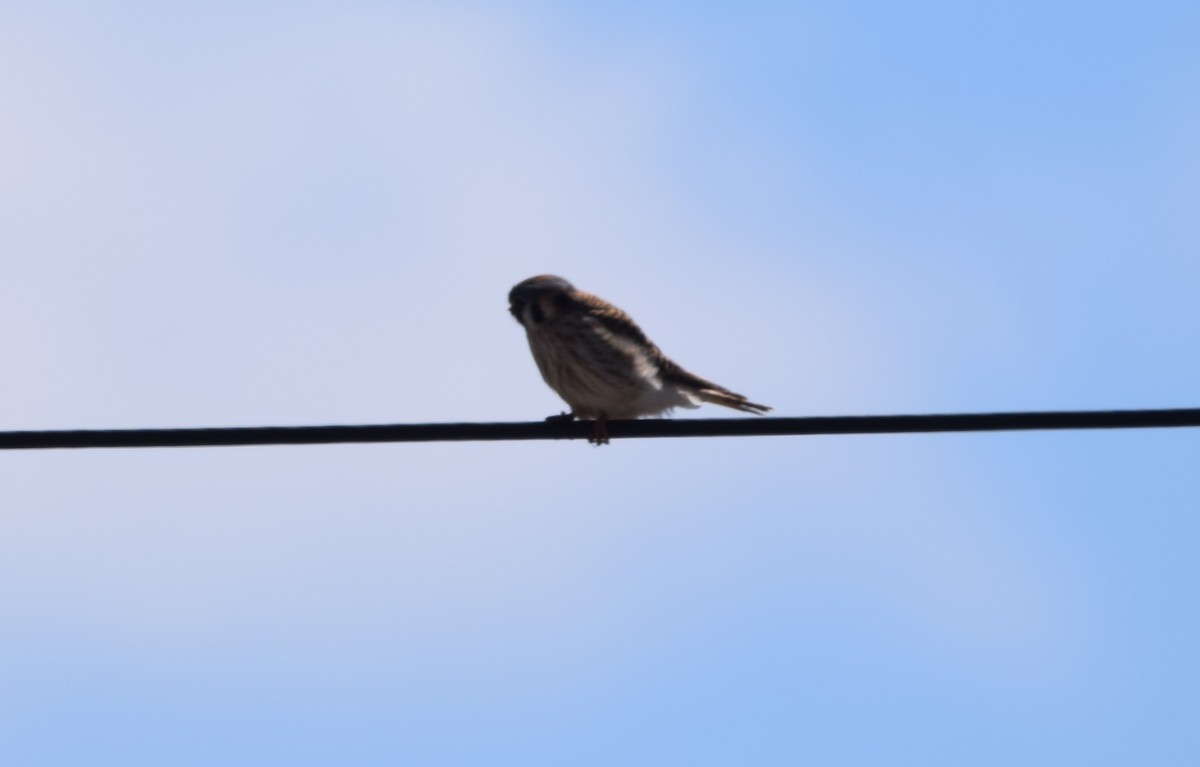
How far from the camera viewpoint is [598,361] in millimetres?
9969

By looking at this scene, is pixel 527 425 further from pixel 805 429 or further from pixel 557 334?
pixel 557 334

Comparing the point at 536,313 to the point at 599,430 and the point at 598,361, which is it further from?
the point at 599,430

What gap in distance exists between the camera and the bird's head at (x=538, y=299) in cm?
1049

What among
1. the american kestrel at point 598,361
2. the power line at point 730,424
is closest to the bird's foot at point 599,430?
the american kestrel at point 598,361

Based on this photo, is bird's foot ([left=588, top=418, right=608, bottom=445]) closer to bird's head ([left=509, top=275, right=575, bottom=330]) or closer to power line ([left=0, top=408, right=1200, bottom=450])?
bird's head ([left=509, top=275, right=575, bottom=330])

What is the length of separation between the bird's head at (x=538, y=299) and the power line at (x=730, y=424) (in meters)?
4.10

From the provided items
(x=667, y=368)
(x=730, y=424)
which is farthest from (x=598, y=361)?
A: (x=730, y=424)

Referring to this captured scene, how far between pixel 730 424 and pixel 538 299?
430 cm

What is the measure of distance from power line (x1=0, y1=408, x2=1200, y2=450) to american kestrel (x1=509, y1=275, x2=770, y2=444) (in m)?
3.56

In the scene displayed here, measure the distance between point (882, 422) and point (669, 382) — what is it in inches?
169

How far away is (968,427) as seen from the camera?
606 cm

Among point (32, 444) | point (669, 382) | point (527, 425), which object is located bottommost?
point (32, 444)

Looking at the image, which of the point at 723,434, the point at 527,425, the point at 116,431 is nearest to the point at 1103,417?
the point at 723,434

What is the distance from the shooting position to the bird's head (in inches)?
413
